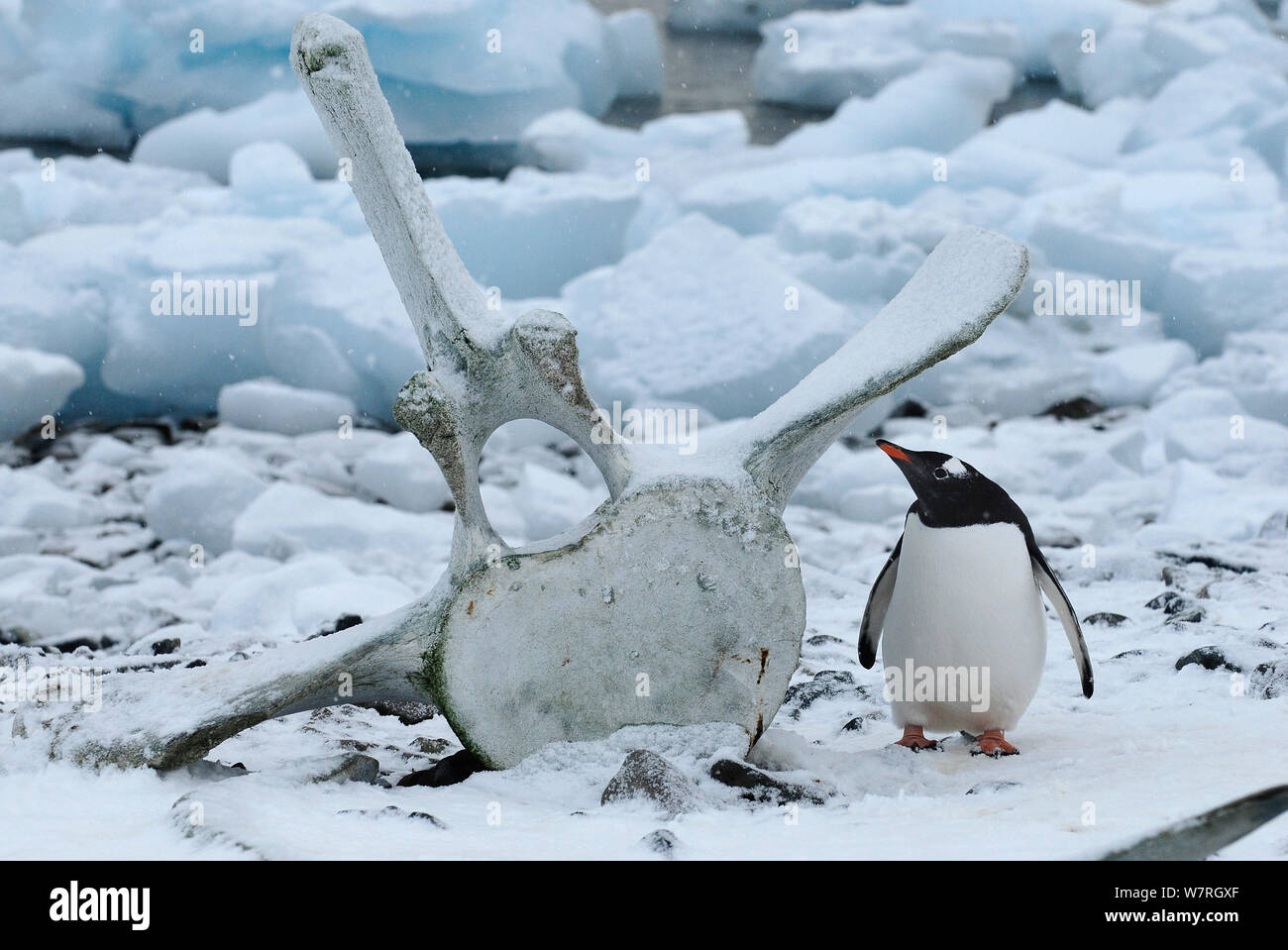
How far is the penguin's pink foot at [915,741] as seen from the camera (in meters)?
1.93

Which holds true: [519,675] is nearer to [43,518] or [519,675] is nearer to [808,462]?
[808,462]

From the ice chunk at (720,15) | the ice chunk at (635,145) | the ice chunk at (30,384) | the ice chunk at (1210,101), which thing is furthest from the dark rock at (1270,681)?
the ice chunk at (720,15)

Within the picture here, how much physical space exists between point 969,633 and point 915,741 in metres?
0.18

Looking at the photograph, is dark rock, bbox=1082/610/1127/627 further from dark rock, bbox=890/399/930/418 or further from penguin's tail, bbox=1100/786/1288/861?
dark rock, bbox=890/399/930/418

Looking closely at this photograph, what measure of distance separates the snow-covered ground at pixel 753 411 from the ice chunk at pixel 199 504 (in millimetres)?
10

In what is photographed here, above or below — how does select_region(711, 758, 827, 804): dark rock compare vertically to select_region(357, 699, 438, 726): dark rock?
above

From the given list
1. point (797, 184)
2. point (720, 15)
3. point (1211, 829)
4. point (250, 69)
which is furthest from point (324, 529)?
point (720, 15)

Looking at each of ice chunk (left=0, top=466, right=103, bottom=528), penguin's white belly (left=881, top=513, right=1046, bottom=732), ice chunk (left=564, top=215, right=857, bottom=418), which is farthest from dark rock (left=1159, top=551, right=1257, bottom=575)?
ice chunk (left=0, top=466, right=103, bottom=528)

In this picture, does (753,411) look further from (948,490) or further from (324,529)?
(948,490)

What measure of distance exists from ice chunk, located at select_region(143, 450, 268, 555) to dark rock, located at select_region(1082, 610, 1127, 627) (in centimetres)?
232

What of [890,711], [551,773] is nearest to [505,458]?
[890,711]

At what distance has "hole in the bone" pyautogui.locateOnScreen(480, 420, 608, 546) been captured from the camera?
3662mm

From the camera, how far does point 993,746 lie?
1867mm

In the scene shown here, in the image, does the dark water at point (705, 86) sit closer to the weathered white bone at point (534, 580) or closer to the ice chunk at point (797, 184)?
the ice chunk at point (797, 184)
